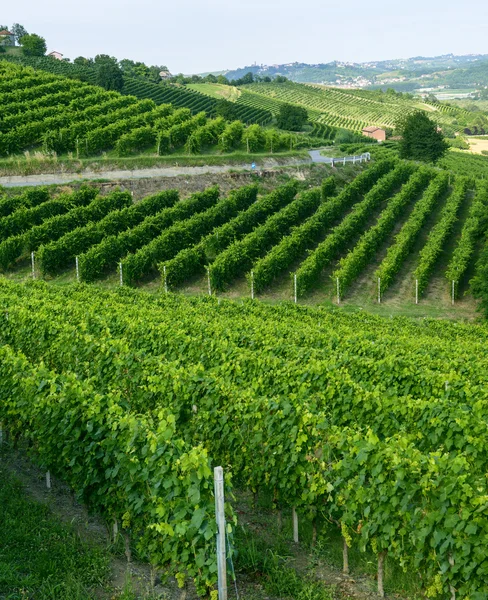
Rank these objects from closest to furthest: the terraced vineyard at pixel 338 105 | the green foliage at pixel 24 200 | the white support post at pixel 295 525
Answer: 1. the white support post at pixel 295 525
2. the green foliage at pixel 24 200
3. the terraced vineyard at pixel 338 105

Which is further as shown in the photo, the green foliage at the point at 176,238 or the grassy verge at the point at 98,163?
the grassy verge at the point at 98,163

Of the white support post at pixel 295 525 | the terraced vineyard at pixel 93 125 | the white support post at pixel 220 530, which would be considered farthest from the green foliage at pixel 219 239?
the white support post at pixel 220 530

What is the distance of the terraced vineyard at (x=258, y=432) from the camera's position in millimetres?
8766

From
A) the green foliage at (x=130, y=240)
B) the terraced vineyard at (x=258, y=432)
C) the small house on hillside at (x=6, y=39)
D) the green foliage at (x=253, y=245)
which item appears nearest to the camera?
the terraced vineyard at (x=258, y=432)

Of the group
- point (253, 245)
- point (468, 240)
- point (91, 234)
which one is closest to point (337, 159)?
point (468, 240)

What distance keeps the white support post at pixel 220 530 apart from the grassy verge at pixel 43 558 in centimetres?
170

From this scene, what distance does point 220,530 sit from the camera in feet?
27.9

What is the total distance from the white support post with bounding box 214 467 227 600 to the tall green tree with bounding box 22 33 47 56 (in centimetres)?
8956

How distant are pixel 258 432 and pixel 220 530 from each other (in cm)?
287

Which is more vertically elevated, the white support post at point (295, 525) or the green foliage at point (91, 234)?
the green foliage at point (91, 234)

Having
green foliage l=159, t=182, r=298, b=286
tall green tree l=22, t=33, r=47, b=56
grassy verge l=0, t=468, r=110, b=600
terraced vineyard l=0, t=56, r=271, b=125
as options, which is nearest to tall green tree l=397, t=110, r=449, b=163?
terraced vineyard l=0, t=56, r=271, b=125

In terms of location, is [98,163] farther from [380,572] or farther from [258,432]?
[380,572]

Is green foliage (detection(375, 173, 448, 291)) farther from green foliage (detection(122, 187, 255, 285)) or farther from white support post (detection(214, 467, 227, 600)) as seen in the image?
white support post (detection(214, 467, 227, 600))

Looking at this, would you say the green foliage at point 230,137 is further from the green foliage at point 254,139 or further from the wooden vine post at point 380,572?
the wooden vine post at point 380,572
